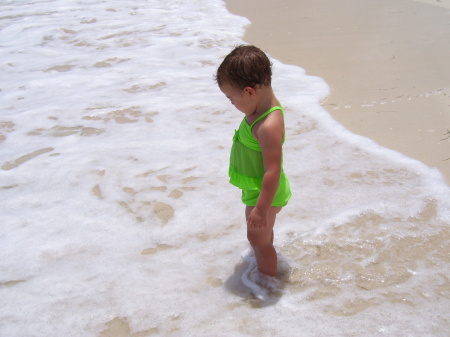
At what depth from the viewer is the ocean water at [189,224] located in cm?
219

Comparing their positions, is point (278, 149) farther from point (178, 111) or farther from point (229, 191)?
point (178, 111)

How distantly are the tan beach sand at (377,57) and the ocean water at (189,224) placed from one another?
0.68 ft

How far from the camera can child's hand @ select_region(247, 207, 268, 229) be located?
80.7 inches

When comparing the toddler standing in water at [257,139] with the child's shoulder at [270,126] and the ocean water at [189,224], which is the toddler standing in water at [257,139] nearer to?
the child's shoulder at [270,126]

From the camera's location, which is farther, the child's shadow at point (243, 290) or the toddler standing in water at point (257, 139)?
the child's shadow at point (243, 290)

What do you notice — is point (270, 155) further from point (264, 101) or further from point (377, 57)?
point (377, 57)

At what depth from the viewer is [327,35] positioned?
649 cm

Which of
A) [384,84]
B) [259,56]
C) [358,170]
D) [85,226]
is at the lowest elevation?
[85,226]

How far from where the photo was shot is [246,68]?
1.95 m

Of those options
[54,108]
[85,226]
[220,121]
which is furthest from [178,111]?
[85,226]

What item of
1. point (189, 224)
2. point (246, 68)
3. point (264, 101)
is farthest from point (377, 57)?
point (246, 68)

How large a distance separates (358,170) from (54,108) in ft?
10.1

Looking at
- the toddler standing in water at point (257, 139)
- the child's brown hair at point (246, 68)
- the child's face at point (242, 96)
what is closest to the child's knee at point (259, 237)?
the toddler standing in water at point (257, 139)

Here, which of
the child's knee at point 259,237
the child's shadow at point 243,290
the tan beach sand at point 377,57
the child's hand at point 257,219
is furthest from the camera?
the tan beach sand at point 377,57
